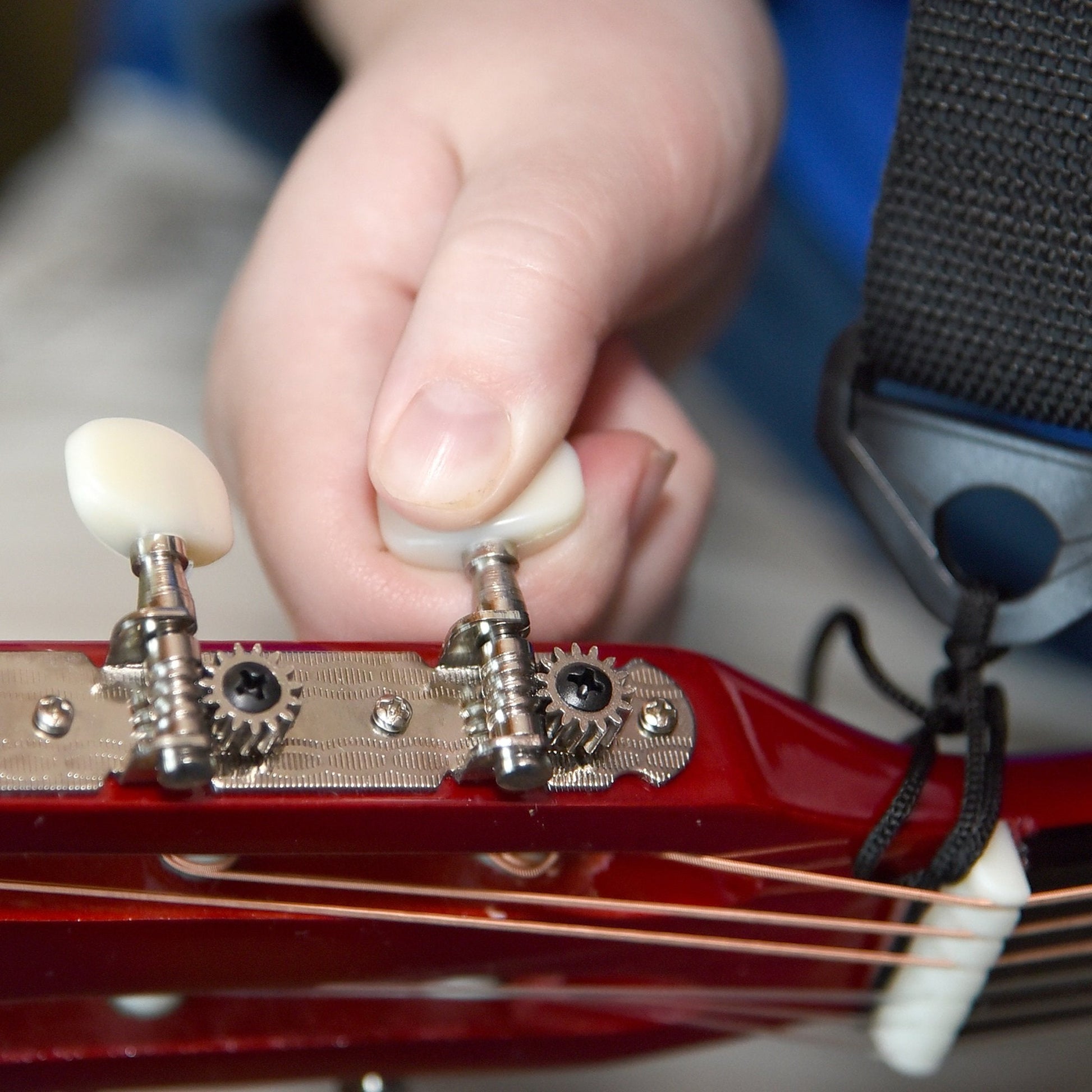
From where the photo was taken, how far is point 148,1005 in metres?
0.35

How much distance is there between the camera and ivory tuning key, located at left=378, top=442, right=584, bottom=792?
0.90 feet

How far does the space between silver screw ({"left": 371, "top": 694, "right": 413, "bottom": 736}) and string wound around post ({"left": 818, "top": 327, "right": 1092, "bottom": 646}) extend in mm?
192

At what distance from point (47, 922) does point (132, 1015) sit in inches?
2.5

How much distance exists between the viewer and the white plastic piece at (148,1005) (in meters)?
0.35

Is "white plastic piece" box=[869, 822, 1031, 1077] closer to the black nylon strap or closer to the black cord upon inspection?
the black cord

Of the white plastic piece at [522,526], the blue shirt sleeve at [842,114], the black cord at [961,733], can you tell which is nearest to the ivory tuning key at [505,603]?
the white plastic piece at [522,526]

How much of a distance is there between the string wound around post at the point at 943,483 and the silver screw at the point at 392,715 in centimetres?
19

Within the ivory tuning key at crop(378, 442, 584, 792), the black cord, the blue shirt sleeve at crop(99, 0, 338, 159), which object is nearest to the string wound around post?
the black cord

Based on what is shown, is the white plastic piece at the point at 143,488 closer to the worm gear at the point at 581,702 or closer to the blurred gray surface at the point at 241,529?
the worm gear at the point at 581,702

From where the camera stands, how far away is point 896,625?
641mm

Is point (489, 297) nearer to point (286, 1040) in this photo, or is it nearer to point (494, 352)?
point (494, 352)

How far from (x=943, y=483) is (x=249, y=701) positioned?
0.24m

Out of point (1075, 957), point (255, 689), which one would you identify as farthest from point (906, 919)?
point (255, 689)

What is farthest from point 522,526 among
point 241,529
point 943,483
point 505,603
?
point 241,529
